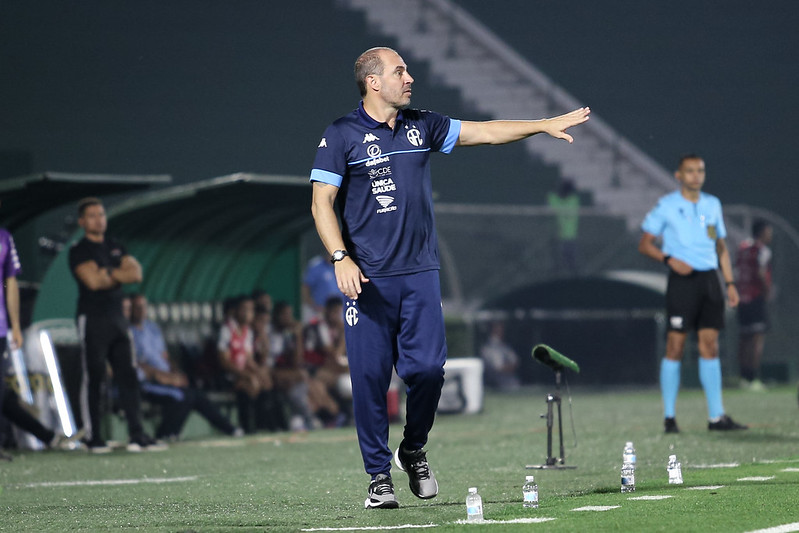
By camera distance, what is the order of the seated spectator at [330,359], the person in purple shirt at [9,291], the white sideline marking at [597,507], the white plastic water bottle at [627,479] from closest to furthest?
the white sideline marking at [597,507] < the white plastic water bottle at [627,479] < the person in purple shirt at [9,291] < the seated spectator at [330,359]

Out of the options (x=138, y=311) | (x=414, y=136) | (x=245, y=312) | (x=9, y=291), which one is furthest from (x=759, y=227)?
(x=414, y=136)

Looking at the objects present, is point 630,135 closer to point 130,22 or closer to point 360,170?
point 130,22

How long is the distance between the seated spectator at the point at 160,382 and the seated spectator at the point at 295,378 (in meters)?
1.30

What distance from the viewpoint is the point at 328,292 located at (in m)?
17.8

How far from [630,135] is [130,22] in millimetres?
9179

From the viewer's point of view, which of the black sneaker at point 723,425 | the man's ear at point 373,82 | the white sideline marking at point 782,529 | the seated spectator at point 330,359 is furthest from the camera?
the seated spectator at point 330,359

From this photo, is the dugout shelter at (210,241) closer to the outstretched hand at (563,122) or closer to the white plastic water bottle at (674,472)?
the outstretched hand at (563,122)

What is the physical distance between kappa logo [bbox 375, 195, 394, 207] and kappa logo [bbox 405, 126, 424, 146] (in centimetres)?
30

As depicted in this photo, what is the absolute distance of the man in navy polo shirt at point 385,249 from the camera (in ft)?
21.4

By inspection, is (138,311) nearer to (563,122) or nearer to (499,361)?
(563,122)

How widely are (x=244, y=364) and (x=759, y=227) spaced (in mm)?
8261

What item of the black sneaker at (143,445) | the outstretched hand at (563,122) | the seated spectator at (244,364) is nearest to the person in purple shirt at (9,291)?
the black sneaker at (143,445)

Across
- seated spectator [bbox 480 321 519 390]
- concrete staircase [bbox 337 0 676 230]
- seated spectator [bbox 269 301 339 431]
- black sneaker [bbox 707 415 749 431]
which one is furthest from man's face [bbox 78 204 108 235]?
concrete staircase [bbox 337 0 676 230]

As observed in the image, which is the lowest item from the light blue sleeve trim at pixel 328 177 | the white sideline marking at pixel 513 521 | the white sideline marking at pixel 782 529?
the white sideline marking at pixel 513 521
